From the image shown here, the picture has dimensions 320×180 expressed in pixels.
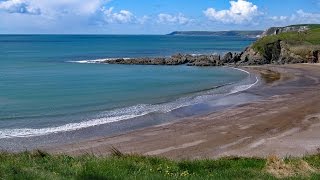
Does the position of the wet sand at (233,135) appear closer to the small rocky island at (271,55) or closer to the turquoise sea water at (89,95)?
the turquoise sea water at (89,95)

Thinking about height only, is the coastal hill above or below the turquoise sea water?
above

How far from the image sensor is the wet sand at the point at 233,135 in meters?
22.2

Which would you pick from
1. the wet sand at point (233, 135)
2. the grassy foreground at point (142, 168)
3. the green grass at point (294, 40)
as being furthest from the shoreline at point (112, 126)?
the green grass at point (294, 40)

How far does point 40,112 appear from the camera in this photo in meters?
32.6

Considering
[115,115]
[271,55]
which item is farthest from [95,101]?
[271,55]

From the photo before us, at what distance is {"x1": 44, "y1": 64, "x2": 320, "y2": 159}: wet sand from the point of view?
2222cm

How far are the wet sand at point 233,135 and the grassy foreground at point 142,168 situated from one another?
23.2 feet

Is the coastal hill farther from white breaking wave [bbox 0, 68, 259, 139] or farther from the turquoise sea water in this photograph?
white breaking wave [bbox 0, 68, 259, 139]

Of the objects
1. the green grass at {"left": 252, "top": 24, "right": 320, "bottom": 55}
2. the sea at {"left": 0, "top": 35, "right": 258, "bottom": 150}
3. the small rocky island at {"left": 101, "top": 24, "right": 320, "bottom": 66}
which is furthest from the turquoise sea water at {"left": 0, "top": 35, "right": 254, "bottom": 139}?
the green grass at {"left": 252, "top": 24, "right": 320, "bottom": 55}

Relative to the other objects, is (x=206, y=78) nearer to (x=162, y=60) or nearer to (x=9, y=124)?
(x=162, y=60)

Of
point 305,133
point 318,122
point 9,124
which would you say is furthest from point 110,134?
point 318,122

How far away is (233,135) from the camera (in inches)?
1011

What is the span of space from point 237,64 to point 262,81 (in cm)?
2609

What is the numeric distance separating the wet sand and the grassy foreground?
23.2 feet
